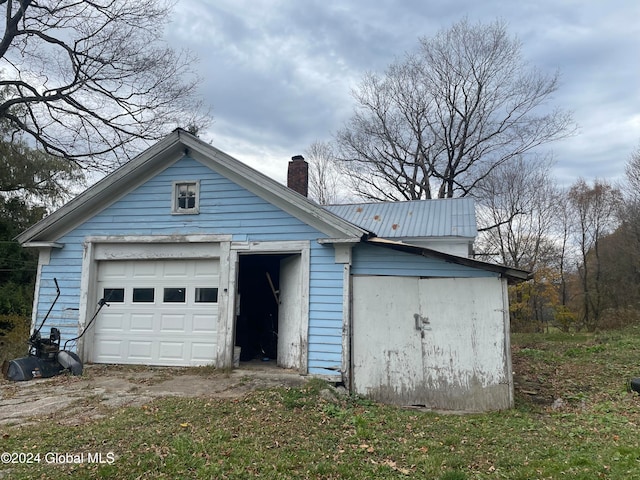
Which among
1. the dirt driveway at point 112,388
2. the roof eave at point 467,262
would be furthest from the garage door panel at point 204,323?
the roof eave at point 467,262

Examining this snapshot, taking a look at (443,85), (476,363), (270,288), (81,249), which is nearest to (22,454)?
(81,249)

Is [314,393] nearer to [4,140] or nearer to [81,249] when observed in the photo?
[81,249]

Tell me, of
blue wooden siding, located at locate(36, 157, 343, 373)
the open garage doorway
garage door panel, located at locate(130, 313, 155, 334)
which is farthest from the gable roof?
garage door panel, located at locate(130, 313, 155, 334)

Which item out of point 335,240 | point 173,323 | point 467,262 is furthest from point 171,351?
point 467,262

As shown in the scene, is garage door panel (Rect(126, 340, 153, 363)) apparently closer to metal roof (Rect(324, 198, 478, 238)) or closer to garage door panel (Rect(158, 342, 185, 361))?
garage door panel (Rect(158, 342, 185, 361))

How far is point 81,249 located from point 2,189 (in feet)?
41.5

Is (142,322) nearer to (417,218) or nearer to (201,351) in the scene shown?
(201,351)

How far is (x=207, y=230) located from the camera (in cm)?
895

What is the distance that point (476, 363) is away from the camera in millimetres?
7469

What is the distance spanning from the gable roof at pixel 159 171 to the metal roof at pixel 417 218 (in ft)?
15.9

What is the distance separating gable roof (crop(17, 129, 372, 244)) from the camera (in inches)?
327

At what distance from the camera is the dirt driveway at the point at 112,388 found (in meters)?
5.89

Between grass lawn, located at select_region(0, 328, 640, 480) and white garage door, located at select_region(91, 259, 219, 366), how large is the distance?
2622 mm

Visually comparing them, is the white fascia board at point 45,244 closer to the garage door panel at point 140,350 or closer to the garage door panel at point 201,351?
the garage door panel at point 140,350
